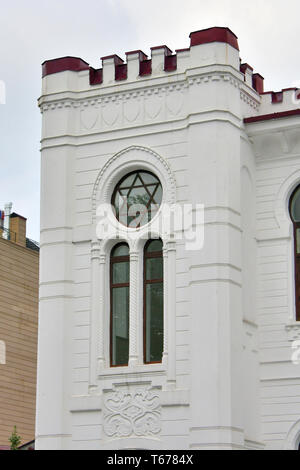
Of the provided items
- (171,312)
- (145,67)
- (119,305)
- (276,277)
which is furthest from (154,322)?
(145,67)

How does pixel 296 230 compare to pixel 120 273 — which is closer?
pixel 296 230

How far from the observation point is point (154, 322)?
22.7m

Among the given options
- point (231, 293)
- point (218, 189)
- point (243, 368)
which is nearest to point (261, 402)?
point (243, 368)

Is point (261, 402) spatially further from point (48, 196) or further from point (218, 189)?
point (48, 196)

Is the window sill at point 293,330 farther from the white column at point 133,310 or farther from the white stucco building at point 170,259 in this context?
the white column at point 133,310

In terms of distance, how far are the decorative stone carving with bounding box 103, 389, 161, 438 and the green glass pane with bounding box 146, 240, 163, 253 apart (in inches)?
124

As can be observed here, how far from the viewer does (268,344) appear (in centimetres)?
2236

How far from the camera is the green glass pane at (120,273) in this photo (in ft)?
76.4

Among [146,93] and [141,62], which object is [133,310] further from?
[141,62]

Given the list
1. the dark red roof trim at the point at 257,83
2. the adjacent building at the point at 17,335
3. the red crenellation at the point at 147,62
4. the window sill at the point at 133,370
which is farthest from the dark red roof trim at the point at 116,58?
the adjacent building at the point at 17,335

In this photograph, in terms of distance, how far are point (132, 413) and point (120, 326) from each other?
6.73 ft

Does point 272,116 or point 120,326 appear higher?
point 272,116

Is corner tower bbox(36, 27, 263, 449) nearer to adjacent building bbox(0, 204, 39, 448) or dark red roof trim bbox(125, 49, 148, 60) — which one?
dark red roof trim bbox(125, 49, 148, 60)
